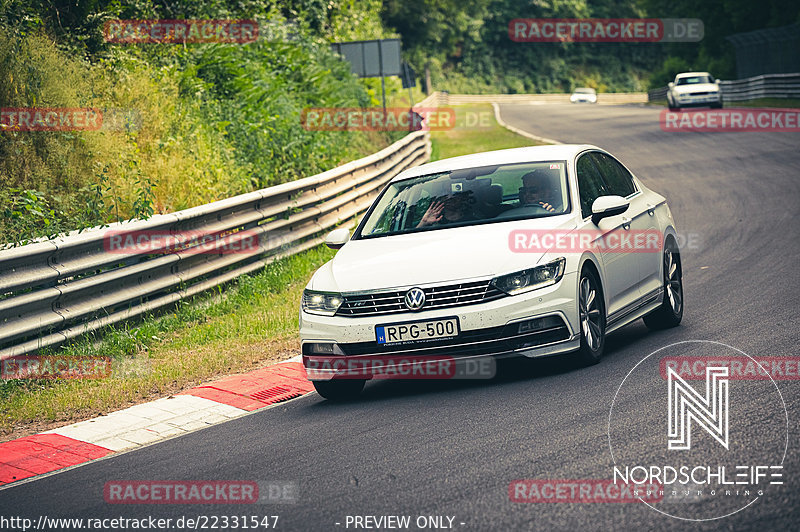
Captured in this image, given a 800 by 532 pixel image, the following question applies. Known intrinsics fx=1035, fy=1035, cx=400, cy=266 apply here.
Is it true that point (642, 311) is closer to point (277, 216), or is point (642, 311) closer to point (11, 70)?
point (277, 216)

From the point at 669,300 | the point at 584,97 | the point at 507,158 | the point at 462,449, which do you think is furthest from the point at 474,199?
the point at 584,97

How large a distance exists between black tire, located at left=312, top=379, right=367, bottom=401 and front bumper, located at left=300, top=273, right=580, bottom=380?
312 mm

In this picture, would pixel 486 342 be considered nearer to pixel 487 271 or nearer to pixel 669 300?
pixel 487 271

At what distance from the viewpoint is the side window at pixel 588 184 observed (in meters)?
8.08

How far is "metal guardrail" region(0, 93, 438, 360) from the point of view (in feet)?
27.5

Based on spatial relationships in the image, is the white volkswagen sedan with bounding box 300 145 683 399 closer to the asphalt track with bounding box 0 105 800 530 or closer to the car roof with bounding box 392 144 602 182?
the car roof with bounding box 392 144 602 182

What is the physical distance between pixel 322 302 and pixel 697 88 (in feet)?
123

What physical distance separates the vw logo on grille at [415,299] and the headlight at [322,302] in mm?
518

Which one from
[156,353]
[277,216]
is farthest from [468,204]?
[277,216]

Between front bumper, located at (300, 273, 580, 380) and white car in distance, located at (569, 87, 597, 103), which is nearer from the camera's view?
front bumper, located at (300, 273, 580, 380)

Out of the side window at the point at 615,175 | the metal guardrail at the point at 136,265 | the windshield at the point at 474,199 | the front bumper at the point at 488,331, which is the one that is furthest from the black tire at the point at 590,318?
the metal guardrail at the point at 136,265

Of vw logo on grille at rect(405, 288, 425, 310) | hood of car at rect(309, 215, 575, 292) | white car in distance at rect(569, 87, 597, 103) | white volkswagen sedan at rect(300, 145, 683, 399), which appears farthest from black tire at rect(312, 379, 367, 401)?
→ white car in distance at rect(569, 87, 597, 103)

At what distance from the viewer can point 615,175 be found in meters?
9.04

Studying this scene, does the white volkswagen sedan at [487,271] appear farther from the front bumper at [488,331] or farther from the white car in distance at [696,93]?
the white car in distance at [696,93]
